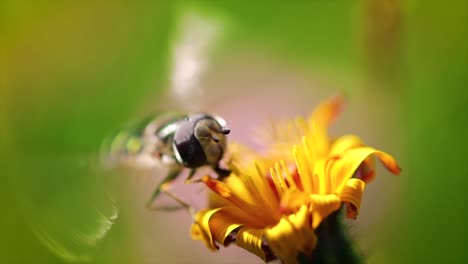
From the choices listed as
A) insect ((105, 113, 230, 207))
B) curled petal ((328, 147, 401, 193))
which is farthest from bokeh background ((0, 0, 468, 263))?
curled petal ((328, 147, 401, 193))

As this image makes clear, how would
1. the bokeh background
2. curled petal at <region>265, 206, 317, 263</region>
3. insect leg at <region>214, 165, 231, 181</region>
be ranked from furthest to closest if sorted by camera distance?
the bokeh background, insect leg at <region>214, 165, 231, 181</region>, curled petal at <region>265, 206, 317, 263</region>

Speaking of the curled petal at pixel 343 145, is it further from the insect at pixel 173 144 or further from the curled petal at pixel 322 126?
the insect at pixel 173 144

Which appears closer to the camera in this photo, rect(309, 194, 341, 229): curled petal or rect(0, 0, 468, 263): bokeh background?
rect(309, 194, 341, 229): curled petal

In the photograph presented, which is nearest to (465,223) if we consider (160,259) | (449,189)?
(449,189)

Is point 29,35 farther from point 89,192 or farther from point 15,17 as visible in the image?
point 89,192

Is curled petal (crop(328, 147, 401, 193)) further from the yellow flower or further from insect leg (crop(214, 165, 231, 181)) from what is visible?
insect leg (crop(214, 165, 231, 181))

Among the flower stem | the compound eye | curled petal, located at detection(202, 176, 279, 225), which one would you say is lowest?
the flower stem

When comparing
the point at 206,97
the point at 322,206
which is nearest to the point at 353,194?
the point at 322,206

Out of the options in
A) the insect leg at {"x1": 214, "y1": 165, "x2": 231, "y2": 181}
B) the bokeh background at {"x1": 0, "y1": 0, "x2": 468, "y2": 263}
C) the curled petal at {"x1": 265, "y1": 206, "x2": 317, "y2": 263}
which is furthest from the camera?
the bokeh background at {"x1": 0, "y1": 0, "x2": 468, "y2": 263}
